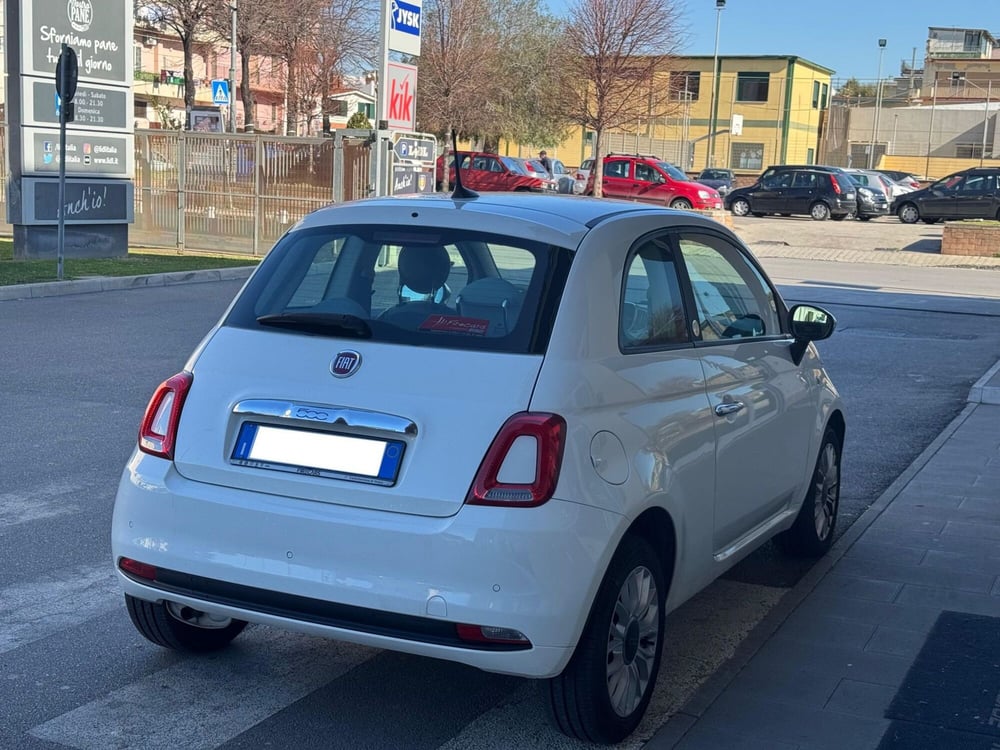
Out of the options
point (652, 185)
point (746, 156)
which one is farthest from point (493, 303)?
point (746, 156)

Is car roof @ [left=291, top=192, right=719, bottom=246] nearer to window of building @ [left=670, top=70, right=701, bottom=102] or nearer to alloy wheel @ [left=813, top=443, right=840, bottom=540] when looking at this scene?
alloy wheel @ [left=813, top=443, right=840, bottom=540]

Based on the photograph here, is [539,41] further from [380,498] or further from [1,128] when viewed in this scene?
[380,498]

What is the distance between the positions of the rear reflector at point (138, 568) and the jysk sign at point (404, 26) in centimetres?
1664

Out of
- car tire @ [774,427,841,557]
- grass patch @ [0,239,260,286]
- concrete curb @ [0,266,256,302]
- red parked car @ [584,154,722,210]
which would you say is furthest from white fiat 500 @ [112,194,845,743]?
red parked car @ [584,154,722,210]

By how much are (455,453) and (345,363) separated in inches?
19.0

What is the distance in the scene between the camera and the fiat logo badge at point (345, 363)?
3650mm

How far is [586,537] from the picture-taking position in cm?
345

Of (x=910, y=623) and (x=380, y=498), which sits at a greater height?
(x=380, y=498)

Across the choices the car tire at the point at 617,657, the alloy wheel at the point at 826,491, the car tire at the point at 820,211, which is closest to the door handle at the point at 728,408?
the car tire at the point at 617,657

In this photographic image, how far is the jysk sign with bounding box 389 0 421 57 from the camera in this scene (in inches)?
772

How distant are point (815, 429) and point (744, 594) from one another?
2.59 ft

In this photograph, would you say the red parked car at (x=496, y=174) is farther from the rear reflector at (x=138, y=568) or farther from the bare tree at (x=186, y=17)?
the rear reflector at (x=138, y=568)

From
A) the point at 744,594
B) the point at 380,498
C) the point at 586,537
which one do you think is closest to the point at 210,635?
the point at 380,498

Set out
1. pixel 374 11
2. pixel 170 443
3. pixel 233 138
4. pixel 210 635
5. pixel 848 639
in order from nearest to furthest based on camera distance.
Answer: pixel 170 443
pixel 210 635
pixel 848 639
pixel 233 138
pixel 374 11
